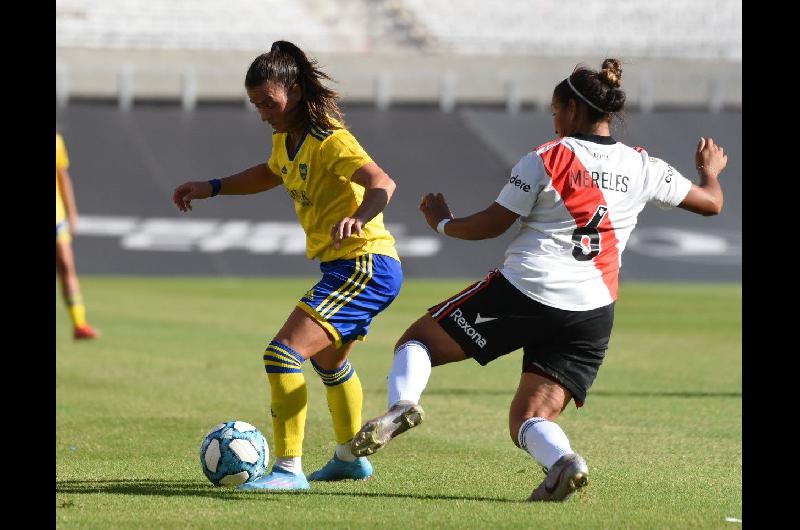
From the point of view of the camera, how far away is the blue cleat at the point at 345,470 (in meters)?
6.34

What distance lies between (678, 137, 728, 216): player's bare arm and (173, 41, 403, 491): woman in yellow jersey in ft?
4.36

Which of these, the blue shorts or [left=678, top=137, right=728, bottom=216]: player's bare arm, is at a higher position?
[left=678, top=137, right=728, bottom=216]: player's bare arm

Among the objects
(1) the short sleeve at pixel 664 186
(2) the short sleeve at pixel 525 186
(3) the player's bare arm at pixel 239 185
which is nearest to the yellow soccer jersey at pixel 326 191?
(3) the player's bare arm at pixel 239 185

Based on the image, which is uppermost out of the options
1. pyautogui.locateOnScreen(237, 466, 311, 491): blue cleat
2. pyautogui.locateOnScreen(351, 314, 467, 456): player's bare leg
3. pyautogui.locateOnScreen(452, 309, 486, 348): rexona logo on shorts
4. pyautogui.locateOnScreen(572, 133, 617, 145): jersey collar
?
pyautogui.locateOnScreen(572, 133, 617, 145): jersey collar

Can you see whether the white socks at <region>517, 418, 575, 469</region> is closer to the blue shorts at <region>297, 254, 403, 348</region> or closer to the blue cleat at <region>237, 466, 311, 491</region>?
the blue shorts at <region>297, 254, 403, 348</region>

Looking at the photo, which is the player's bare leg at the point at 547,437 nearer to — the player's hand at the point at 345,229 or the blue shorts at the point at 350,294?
the blue shorts at the point at 350,294

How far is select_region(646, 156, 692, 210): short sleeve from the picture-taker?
5.80 m

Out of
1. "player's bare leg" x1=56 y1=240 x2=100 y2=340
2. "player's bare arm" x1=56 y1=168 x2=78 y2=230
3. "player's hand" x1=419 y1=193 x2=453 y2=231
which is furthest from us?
"player's bare leg" x1=56 y1=240 x2=100 y2=340

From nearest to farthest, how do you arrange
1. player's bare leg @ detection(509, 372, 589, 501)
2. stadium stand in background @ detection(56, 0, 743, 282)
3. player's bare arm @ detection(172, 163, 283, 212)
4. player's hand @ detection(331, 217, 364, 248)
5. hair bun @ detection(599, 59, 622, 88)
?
player's bare leg @ detection(509, 372, 589, 501), player's hand @ detection(331, 217, 364, 248), hair bun @ detection(599, 59, 622, 88), player's bare arm @ detection(172, 163, 283, 212), stadium stand in background @ detection(56, 0, 743, 282)

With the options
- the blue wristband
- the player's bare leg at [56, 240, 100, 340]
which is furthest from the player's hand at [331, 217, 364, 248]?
the player's bare leg at [56, 240, 100, 340]

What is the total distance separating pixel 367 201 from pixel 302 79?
78cm

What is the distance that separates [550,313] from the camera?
5.68m
